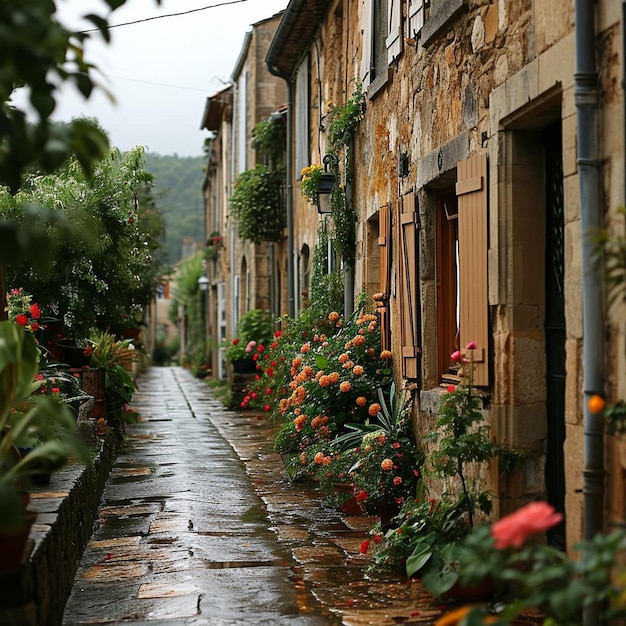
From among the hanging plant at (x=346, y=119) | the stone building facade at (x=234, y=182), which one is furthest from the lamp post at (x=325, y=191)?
the stone building facade at (x=234, y=182)

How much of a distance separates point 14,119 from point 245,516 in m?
5.03

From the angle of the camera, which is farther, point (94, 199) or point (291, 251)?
point (291, 251)

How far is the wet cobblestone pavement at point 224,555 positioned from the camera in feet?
16.3

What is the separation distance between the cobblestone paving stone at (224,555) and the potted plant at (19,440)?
3.45 ft

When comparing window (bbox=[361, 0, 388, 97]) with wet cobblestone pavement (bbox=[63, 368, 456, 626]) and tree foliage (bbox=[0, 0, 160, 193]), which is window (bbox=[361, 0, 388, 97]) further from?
tree foliage (bbox=[0, 0, 160, 193])

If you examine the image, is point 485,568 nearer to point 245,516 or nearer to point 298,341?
point 245,516

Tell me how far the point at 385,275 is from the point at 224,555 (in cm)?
308

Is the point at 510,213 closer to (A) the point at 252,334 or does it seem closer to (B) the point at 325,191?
(B) the point at 325,191

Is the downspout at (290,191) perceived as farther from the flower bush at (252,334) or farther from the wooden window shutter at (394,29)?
the wooden window shutter at (394,29)

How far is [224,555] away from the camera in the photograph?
617 centimetres

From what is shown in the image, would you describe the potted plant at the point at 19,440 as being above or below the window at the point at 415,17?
below

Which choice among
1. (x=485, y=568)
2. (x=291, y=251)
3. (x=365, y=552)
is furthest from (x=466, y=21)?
(x=291, y=251)

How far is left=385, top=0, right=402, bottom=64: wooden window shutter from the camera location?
7816mm

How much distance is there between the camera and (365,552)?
20.4 ft
